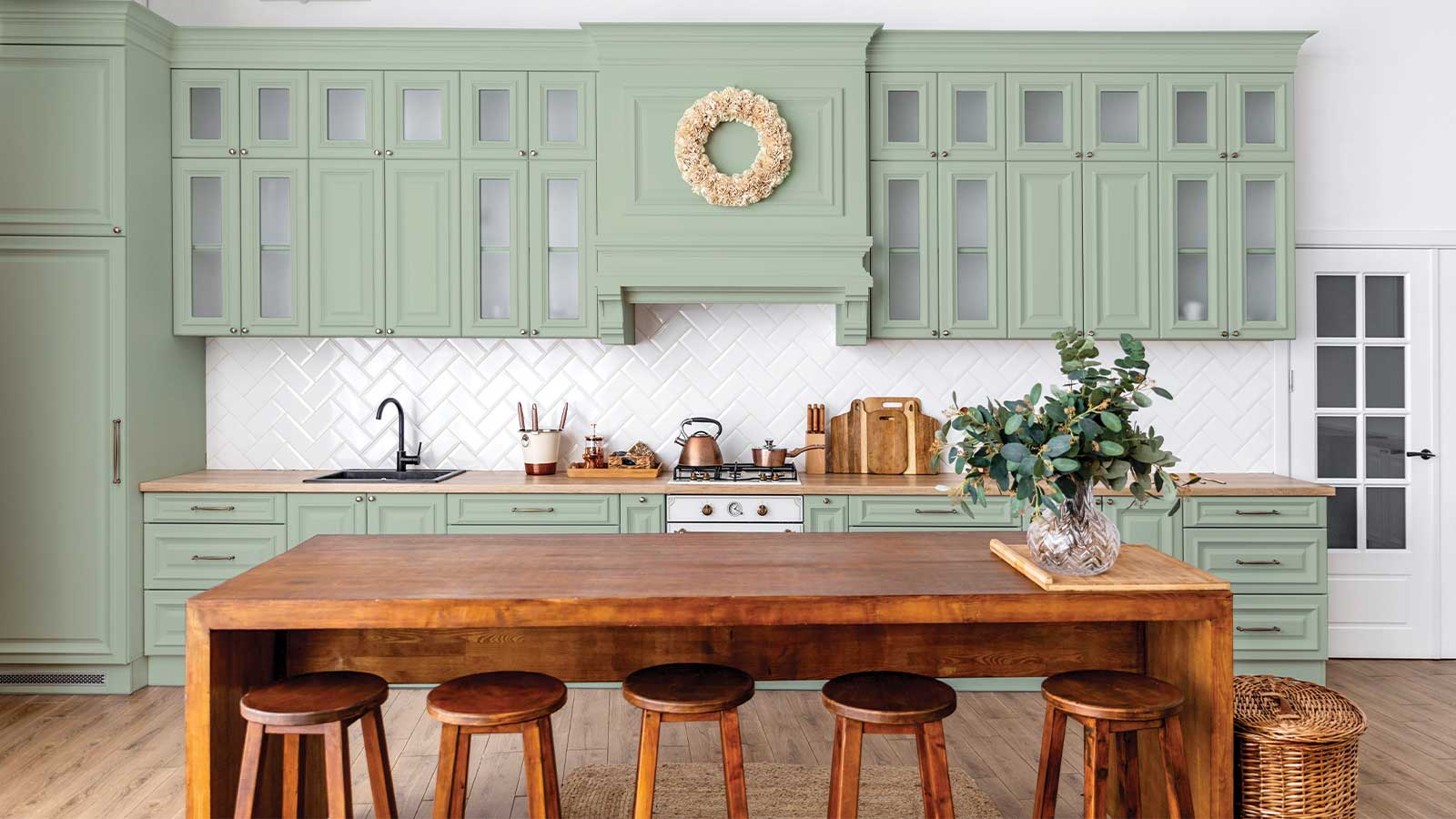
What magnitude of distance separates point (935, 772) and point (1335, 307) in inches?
147

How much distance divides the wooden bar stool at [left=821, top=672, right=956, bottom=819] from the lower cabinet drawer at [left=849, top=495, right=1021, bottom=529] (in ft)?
5.91

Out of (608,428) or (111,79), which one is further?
(608,428)

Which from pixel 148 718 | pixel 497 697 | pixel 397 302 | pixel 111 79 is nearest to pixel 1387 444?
pixel 497 697

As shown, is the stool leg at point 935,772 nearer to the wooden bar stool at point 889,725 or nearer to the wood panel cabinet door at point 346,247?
the wooden bar stool at point 889,725

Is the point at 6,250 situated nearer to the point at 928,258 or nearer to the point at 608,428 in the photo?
the point at 608,428

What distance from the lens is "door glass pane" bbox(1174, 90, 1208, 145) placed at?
430 centimetres

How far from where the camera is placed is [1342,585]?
4.61 meters

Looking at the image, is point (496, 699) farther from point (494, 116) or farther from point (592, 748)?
point (494, 116)

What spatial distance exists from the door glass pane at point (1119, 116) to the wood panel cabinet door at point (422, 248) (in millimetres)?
2971

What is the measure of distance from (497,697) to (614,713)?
5.78ft

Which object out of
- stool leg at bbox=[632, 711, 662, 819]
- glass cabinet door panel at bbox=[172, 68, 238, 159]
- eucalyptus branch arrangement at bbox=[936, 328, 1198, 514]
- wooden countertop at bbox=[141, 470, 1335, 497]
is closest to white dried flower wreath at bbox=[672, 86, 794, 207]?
wooden countertop at bbox=[141, 470, 1335, 497]

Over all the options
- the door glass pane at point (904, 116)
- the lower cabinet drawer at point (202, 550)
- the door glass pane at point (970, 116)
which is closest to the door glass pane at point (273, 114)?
the lower cabinet drawer at point (202, 550)

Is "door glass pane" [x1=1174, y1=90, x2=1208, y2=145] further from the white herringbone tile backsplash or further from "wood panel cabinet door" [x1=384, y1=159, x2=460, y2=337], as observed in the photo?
"wood panel cabinet door" [x1=384, y1=159, x2=460, y2=337]

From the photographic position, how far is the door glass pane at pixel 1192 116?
14.1 ft
